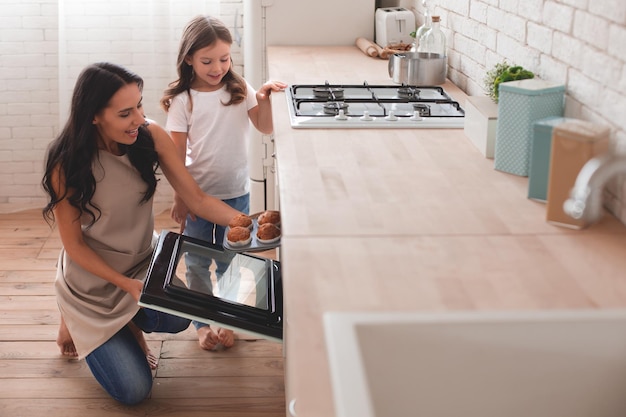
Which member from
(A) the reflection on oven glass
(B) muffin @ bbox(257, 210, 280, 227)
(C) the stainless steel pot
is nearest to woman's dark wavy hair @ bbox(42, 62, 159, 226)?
(A) the reflection on oven glass

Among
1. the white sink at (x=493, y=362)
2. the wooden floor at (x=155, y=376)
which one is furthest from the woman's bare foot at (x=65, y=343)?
the white sink at (x=493, y=362)

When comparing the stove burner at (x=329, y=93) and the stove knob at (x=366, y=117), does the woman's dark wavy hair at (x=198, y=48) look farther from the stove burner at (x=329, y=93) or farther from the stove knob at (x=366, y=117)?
the stove knob at (x=366, y=117)

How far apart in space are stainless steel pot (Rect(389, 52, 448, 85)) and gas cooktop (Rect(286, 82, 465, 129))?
58 mm

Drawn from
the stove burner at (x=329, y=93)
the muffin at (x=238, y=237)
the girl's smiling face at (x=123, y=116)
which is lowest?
the muffin at (x=238, y=237)

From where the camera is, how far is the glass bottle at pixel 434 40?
10.3ft

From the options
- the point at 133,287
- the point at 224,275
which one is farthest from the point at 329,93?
the point at 133,287

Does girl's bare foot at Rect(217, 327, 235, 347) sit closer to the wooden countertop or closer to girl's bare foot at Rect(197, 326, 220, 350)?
girl's bare foot at Rect(197, 326, 220, 350)

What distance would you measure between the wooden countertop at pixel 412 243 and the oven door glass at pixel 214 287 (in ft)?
1.02

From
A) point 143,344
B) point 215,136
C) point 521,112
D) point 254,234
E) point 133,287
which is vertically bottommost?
point 143,344

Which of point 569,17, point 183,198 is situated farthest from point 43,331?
point 569,17

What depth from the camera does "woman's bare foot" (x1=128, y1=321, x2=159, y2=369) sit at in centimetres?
292

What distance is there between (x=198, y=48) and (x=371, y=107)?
692mm

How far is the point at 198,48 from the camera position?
2984mm

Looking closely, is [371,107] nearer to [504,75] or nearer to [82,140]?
[504,75]
